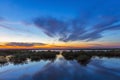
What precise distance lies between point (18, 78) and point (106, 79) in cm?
862

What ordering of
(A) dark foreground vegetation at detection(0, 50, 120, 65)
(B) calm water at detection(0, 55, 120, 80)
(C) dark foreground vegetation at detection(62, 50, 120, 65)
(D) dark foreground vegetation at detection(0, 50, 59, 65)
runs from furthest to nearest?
(C) dark foreground vegetation at detection(62, 50, 120, 65), (A) dark foreground vegetation at detection(0, 50, 120, 65), (D) dark foreground vegetation at detection(0, 50, 59, 65), (B) calm water at detection(0, 55, 120, 80)

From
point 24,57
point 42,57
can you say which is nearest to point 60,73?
point 24,57

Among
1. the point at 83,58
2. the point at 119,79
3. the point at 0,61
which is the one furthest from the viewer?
the point at 83,58

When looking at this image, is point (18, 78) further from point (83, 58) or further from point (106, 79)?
point (83, 58)

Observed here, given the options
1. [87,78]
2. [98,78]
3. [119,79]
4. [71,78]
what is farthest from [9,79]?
[119,79]

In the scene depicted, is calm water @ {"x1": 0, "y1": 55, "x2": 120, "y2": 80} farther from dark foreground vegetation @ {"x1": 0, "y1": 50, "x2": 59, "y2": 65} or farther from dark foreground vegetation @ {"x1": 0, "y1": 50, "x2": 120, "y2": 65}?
dark foreground vegetation @ {"x1": 0, "y1": 50, "x2": 59, "y2": 65}

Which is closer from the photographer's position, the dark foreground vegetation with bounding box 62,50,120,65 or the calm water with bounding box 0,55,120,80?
the calm water with bounding box 0,55,120,80

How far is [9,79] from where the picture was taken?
15.4m

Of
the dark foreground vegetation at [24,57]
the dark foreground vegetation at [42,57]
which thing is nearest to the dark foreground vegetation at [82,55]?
the dark foreground vegetation at [42,57]

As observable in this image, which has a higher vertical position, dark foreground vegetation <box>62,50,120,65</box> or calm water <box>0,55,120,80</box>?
dark foreground vegetation <box>62,50,120,65</box>

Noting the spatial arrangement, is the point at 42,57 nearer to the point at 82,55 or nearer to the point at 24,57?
the point at 24,57

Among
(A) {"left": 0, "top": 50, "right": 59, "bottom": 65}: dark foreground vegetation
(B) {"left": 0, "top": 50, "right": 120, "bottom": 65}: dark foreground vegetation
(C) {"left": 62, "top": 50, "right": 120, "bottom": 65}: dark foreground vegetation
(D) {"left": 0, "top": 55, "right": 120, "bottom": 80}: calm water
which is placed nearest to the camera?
(D) {"left": 0, "top": 55, "right": 120, "bottom": 80}: calm water

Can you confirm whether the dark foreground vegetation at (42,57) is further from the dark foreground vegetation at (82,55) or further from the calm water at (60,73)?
the calm water at (60,73)

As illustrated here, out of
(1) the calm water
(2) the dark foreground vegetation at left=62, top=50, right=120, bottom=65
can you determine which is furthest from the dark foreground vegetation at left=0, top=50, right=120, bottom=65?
(1) the calm water
